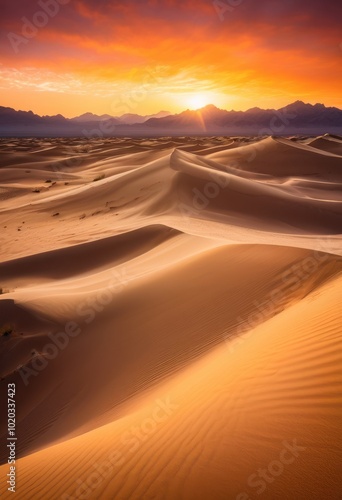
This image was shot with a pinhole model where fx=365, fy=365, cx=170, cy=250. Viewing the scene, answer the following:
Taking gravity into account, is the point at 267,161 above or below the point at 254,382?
above

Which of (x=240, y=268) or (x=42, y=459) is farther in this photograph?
(x=240, y=268)

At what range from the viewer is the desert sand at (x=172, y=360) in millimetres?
2373

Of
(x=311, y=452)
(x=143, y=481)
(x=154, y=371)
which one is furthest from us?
(x=154, y=371)

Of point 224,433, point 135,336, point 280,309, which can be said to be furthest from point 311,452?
point 135,336

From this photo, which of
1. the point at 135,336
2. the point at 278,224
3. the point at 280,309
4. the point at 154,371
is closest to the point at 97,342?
the point at 135,336

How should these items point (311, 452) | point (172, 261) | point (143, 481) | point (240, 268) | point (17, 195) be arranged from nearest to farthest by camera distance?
point (311, 452) → point (143, 481) → point (240, 268) → point (172, 261) → point (17, 195)

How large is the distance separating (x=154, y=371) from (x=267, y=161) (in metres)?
25.8

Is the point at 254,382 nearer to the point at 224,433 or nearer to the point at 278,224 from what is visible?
the point at 224,433

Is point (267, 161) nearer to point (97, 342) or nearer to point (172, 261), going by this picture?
point (172, 261)

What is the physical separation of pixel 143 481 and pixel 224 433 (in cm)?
65

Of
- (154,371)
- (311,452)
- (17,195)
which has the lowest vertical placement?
(154,371)

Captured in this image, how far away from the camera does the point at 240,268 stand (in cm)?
667

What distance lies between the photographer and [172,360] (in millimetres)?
4746

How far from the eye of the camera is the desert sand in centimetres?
237
